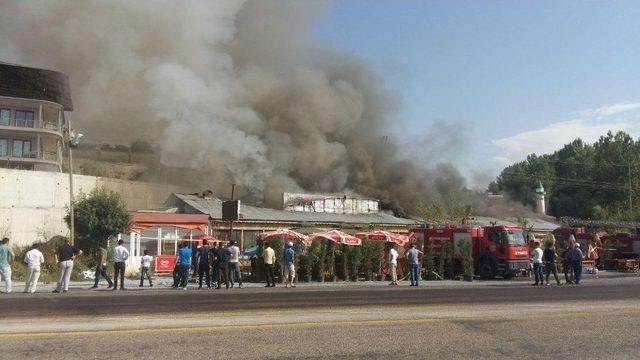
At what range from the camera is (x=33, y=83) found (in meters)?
48.8

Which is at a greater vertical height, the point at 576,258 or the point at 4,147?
the point at 4,147

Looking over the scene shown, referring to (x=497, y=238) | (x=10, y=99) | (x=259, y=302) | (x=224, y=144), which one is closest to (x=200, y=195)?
(x=224, y=144)

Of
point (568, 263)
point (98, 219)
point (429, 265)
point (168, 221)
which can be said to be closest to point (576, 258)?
point (568, 263)

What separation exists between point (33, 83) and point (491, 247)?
3983 cm

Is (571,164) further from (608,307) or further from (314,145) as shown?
(608,307)

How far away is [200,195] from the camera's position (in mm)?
36719

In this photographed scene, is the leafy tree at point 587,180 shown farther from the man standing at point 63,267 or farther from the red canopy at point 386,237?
the man standing at point 63,267

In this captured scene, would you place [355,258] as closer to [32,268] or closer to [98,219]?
[32,268]

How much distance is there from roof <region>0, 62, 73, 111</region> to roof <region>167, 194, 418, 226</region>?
797 inches

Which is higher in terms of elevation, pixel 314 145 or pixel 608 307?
pixel 314 145

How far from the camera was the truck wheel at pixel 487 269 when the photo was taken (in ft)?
83.8

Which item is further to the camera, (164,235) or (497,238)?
(164,235)

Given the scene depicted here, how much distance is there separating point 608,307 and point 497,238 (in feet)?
49.2

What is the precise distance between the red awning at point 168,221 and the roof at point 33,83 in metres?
25.9
